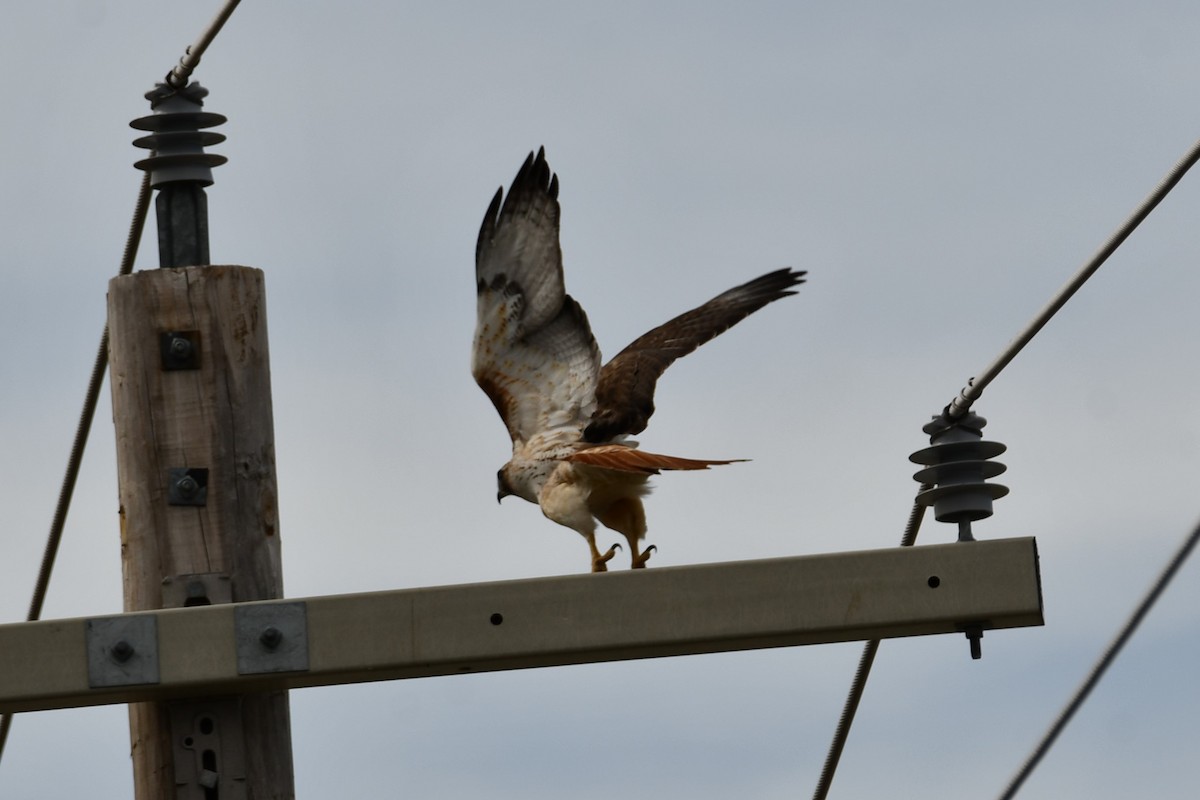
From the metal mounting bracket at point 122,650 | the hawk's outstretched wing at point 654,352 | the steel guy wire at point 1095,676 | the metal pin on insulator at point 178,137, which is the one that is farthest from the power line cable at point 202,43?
the steel guy wire at point 1095,676

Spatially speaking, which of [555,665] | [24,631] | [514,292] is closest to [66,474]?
[514,292]

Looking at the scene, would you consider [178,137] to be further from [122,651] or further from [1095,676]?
[1095,676]

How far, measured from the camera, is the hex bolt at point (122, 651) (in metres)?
3.27

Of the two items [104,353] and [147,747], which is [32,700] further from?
[104,353]

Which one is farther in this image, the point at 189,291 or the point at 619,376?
the point at 619,376

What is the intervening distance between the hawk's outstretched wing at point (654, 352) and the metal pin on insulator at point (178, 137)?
1.76 metres

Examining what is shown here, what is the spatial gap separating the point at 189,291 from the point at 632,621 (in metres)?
1.11

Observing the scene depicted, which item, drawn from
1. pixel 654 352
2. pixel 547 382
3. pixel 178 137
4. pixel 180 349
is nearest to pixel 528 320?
pixel 547 382

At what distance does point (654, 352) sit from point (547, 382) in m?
0.59

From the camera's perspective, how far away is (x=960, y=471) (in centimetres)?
349

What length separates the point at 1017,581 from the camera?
3230mm

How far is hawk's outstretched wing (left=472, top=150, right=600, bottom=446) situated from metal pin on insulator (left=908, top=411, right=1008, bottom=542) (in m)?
1.83

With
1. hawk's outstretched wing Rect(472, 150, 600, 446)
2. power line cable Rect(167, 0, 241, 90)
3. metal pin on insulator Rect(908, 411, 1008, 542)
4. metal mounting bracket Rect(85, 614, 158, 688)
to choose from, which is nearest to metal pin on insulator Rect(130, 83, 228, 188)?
power line cable Rect(167, 0, 241, 90)

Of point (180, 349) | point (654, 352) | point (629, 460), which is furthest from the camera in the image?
point (654, 352)
